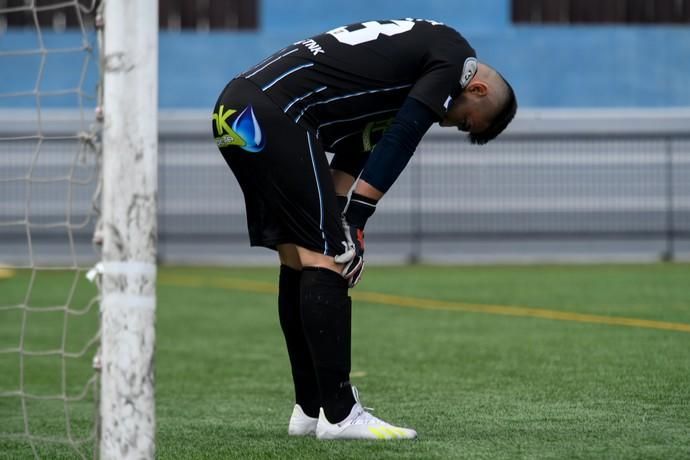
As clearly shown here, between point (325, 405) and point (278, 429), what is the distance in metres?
0.40

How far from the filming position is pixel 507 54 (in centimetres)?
1614

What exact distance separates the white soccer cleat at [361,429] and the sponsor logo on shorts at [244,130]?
836 millimetres

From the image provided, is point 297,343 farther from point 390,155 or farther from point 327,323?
point 390,155

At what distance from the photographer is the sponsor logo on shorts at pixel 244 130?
141 inches

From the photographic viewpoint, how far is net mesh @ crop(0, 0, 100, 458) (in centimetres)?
487

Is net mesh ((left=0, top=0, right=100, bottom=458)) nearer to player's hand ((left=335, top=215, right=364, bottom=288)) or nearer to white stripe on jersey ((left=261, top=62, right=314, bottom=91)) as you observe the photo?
player's hand ((left=335, top=215, right=364, bottom=288))

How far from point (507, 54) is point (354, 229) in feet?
42.3

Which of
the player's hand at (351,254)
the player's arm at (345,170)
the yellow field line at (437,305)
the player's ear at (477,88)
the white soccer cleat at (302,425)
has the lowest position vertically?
the yellow field line at (437,305)

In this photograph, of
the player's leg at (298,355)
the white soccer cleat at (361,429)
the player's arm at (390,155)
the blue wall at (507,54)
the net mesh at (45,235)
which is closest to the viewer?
the player's arm at (390,155)

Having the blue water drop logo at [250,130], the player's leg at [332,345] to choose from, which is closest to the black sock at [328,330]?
the player's leg at [332,345]

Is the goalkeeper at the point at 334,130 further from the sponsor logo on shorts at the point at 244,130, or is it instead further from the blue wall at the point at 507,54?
the blue wall at the point at 507,54

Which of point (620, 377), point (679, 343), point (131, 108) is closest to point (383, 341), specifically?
point (679, 343)

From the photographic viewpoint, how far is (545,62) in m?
16.3

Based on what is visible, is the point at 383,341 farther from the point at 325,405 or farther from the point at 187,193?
the point at 187,193
